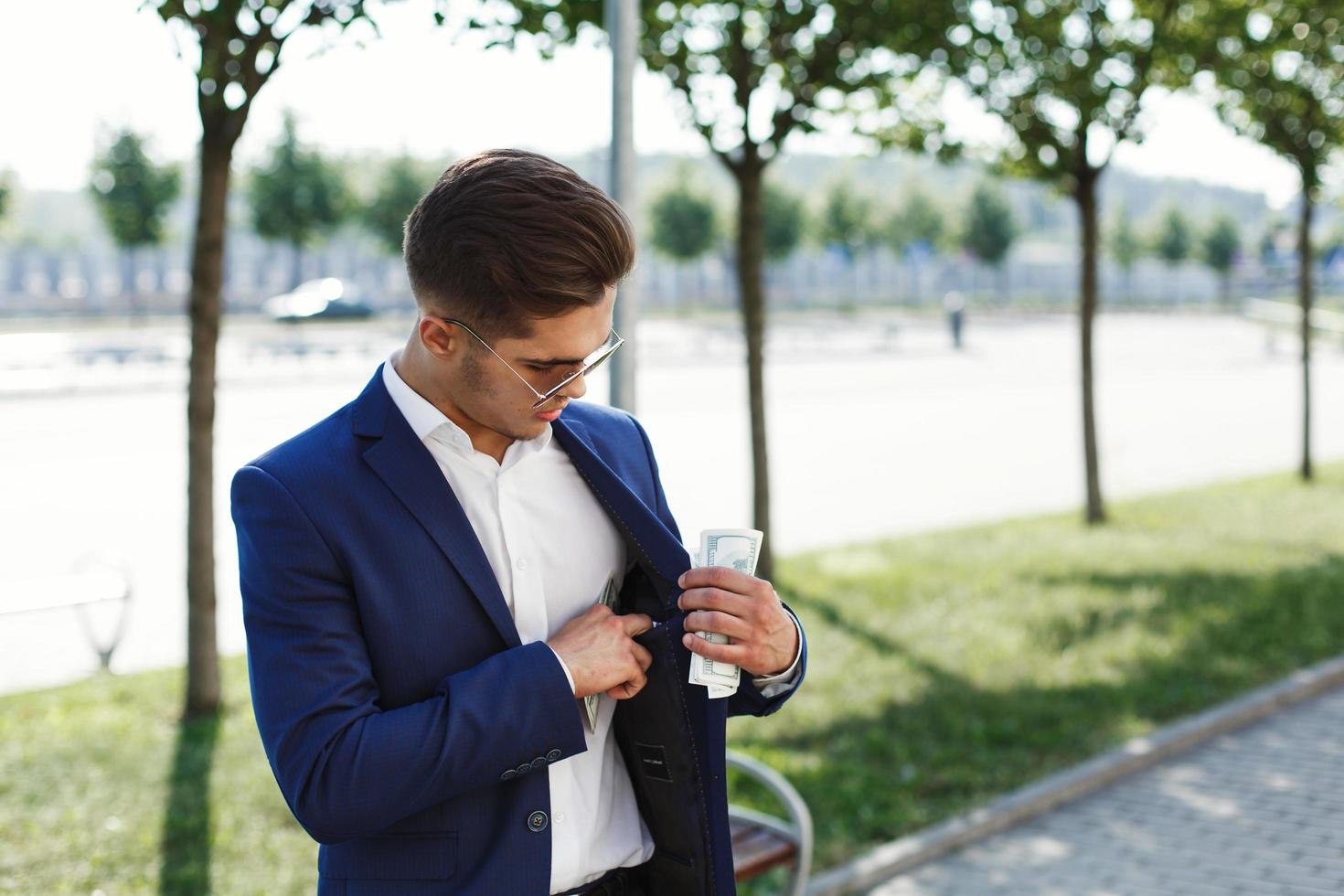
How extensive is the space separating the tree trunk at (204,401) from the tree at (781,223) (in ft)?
181

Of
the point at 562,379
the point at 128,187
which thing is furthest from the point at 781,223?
the point at 562,379

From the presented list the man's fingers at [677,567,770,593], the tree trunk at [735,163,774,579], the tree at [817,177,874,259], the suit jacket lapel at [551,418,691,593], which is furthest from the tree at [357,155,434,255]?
the man's fingers at [677,567,770,593]

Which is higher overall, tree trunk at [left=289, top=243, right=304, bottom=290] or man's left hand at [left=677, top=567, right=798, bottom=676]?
tree trunk at [left=289, top=243, right=304, bottom=290]

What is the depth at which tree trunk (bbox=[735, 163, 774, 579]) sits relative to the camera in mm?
8320

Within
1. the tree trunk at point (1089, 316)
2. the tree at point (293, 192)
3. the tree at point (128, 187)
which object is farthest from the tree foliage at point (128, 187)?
the tree trunk at point (1089, 316)

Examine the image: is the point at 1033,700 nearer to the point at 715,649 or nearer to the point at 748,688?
the point at 748,688

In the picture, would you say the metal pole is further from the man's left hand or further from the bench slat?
the man's left hand

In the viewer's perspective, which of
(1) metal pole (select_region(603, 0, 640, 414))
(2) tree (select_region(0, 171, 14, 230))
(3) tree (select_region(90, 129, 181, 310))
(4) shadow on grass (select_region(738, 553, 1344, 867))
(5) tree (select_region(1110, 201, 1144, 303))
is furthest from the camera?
(5) tree (select_region(1110, 201, 1144, 303))

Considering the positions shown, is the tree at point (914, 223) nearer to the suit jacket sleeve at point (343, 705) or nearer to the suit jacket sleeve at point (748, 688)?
the suit jacket sleeve at point (748, 688)

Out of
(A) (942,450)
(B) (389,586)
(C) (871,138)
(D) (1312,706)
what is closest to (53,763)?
(B) (389,586)

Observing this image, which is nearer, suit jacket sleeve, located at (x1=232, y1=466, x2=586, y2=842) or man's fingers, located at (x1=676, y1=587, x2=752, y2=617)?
suit jacket sleeve, located at (x1=232, y1=466, x2=586, y2=842)

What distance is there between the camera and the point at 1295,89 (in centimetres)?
1239

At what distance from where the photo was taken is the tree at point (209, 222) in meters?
5.70

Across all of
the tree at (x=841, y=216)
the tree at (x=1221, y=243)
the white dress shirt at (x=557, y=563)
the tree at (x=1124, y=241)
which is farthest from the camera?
the tree at (x=1124, y=241)
